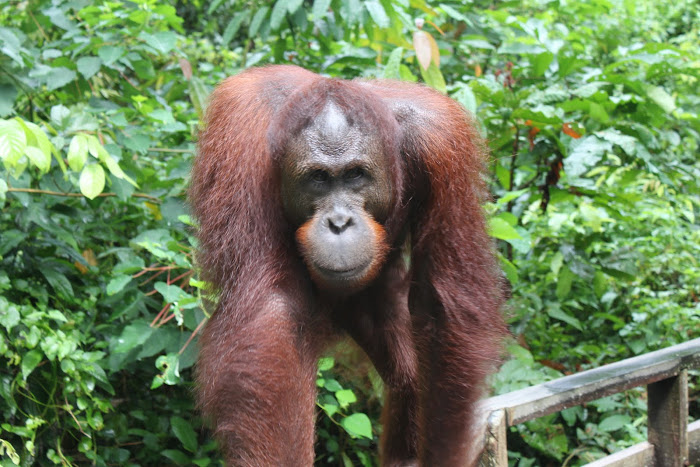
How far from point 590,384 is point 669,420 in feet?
1.64

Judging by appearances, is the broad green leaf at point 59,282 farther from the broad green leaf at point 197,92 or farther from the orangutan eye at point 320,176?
the orangutan eye at point 320,176

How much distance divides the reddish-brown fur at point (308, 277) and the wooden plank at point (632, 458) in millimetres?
648

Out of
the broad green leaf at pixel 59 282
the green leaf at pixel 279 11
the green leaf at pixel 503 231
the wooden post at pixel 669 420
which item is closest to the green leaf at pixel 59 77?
the broad green leaf at pixel 59 282

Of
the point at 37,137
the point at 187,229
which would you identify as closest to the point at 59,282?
the point at 187,229

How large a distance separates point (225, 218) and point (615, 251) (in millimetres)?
2301

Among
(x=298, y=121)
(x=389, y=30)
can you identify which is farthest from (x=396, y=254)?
(x=389, y=30)

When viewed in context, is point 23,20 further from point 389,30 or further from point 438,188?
point 438,188

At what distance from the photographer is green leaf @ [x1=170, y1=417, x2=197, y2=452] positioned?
8.53 feet

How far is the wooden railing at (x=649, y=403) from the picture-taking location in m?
2.23

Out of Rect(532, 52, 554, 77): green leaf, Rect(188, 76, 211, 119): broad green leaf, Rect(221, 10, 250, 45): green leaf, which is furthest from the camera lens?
Rect(221, 10, 250, 45): green leaf

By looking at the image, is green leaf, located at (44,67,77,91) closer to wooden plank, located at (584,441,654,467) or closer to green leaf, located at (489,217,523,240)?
green leaf, located at (489,217,523,240)

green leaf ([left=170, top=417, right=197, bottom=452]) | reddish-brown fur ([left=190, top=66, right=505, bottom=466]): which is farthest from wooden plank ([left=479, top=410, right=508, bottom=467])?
green leaf ([left=170, top=417, right=197, bottom=452])

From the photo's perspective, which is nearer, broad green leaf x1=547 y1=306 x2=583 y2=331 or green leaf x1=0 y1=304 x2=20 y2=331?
green leaf x1=0 y1=304 x2=20 y2=331

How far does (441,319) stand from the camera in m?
2.05
